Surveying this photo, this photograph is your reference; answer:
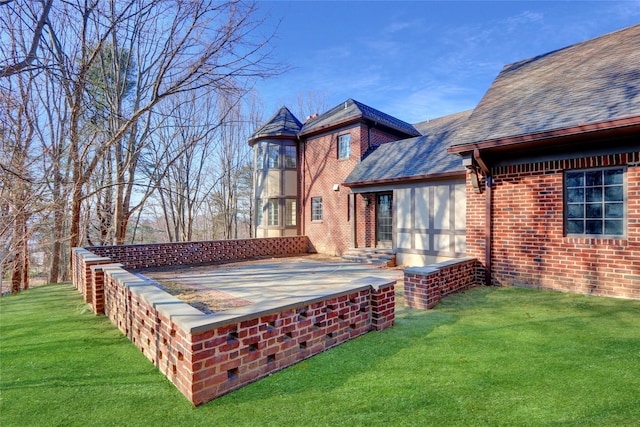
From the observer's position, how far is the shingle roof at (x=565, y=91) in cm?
576

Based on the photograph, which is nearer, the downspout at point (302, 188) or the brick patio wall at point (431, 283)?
the brick patio wall at point (431, 283)

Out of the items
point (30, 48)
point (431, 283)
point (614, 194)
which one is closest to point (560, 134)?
point (614, 194)

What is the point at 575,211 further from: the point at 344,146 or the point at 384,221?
the point at 344,146

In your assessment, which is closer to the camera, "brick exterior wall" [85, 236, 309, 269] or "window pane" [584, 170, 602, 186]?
"window pane" [584, 170, 602, 186]

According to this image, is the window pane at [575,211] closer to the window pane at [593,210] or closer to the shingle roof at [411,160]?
the window pane at [593,210]

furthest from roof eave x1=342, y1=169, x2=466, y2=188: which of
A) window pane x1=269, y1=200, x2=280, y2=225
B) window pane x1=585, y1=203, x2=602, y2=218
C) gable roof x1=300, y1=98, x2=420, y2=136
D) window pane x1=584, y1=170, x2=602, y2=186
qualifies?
window pane x1=269, y1=200, x2=280, y2=225

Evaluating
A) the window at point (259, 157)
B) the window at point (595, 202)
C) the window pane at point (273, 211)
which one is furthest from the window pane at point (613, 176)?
the window at point (259, 157)

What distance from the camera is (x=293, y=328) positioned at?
3.29 metres

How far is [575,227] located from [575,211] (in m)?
0.30

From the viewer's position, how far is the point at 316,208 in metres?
15.1

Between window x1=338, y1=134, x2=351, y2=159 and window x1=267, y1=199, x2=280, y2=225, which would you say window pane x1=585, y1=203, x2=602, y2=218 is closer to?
window x1=338, y1=134, x2=351, y2=159

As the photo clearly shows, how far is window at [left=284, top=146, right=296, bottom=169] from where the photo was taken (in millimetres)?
15812

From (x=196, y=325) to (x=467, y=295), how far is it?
523cm

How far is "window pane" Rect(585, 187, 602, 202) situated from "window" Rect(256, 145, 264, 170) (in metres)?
12.8
